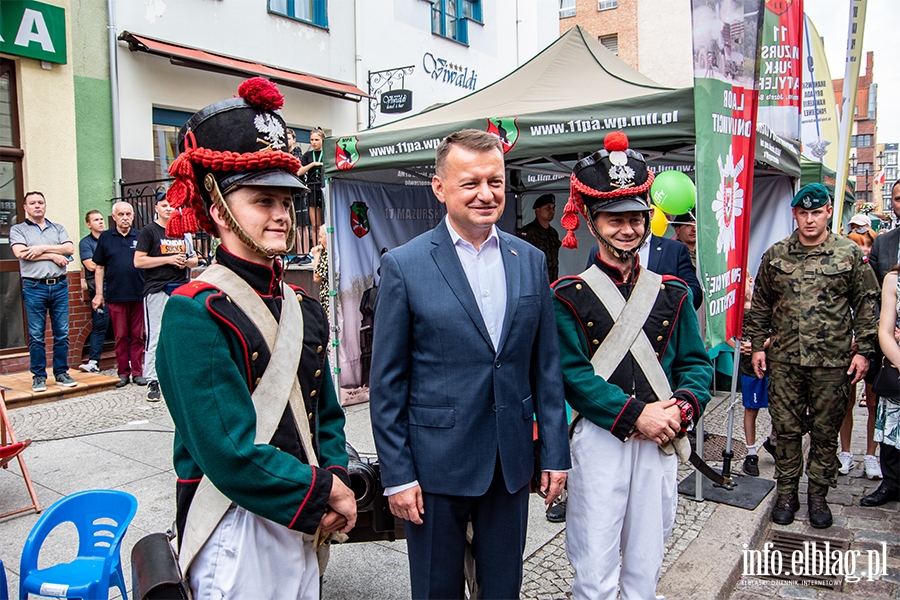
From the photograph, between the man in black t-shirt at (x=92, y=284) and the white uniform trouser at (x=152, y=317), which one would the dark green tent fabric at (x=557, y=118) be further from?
the man in black t-shirt at (x=92, y=284)

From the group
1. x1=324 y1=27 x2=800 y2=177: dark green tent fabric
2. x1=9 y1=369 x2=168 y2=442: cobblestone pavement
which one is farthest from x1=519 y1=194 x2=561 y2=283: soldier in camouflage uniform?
x1=9 y1=369 x2=168 y2=442: cobblestone pavement

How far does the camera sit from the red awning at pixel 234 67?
880 cm

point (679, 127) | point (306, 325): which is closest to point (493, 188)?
point (306, 325)

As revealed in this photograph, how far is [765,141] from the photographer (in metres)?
5.11

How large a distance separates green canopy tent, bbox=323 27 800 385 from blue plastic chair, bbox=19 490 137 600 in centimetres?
364

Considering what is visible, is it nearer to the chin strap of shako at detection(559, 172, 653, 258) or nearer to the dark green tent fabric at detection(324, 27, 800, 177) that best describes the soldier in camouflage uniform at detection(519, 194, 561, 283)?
the dark green tent fabric at detection(324, 27, 800, 177)

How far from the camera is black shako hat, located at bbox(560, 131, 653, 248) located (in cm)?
278

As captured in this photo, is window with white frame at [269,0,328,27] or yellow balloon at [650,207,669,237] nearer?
yellow balloon at [650,207,669,237]

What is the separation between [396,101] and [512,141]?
6903 millimetres

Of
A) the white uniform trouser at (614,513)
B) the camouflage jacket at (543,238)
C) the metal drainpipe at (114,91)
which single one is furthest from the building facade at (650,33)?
the white uniform trouser at (614,513)

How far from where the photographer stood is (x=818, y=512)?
427cm

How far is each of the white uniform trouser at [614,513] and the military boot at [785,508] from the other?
197 centimetres

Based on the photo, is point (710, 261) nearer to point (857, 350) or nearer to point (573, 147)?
point (857, 350)

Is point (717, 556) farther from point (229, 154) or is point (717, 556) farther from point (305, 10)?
point (305, 10)
